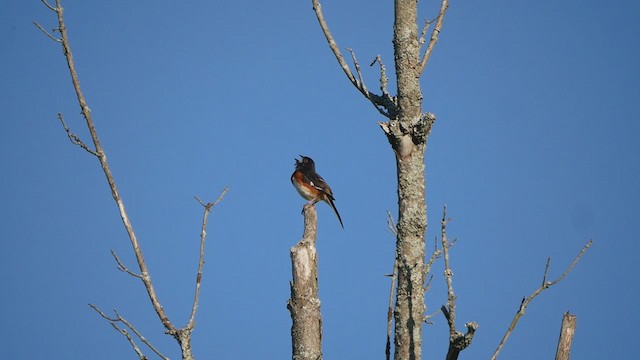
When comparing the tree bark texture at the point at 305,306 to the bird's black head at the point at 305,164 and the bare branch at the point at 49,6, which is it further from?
the bird's black head at the point at 305,164

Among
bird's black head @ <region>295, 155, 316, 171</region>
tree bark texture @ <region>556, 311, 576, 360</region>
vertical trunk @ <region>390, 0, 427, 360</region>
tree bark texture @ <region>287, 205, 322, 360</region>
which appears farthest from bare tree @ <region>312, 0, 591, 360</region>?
bird's black head @ <region>295, 155, 316, 171</region>

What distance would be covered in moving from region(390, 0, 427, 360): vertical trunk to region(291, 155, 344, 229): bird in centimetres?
830

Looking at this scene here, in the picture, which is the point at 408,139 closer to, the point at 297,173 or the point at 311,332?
the point at 311,332

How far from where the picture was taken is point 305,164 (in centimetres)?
1366

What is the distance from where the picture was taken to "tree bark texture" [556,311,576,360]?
14.7 feet

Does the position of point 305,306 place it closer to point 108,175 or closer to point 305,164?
point 108,175

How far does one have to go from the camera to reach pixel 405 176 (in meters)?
3.45

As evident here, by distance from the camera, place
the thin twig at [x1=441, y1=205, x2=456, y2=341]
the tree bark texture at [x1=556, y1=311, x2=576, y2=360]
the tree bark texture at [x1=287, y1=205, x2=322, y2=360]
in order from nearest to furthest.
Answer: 1. the thin twig at [x1=441, y1=205, x2=456, y2=341]
2. the tree bark texture at [x1=556, y1=311, x2=576, y2=360]
3. the tree bark texture at [x1=287, y1=205, x2=322, y2=360]

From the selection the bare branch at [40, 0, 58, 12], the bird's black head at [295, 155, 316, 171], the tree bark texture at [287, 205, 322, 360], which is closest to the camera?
the bare branch at [40, 0, 58, 12]

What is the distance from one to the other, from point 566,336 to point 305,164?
9.43m

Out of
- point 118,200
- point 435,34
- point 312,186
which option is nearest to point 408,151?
point 435,34

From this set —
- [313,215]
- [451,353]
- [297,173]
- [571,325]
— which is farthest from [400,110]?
[297,173]

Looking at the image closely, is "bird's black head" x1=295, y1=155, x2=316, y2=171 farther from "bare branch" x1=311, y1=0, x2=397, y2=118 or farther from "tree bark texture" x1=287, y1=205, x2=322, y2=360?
"bare branch" x1=311, y1=0, x2=397, y2=118

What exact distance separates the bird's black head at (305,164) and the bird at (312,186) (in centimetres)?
15
